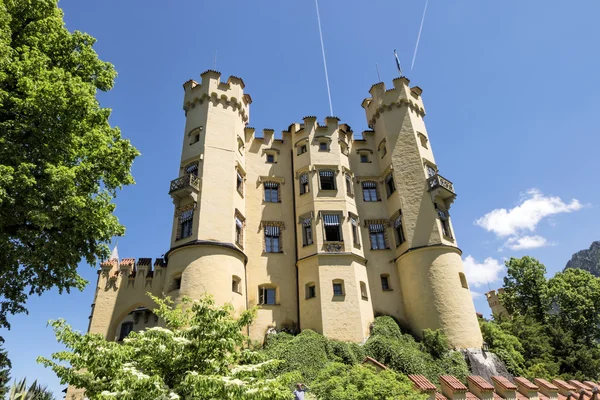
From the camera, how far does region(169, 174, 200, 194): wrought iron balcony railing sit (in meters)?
26.5

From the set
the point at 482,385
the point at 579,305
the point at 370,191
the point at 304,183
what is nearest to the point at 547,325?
the point at 579,305

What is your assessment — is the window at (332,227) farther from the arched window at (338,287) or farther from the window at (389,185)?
the window at (389,185)

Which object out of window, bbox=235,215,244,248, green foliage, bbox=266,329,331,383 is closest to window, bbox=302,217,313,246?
window, bbox=235,215,244,248

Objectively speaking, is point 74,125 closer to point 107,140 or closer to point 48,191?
point 107,140

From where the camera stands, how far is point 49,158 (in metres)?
14.7

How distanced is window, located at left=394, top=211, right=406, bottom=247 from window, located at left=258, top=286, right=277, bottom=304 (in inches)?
393

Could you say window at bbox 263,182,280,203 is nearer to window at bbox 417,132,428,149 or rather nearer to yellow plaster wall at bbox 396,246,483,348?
yellow plaster wall at bbox 396,246,483,348

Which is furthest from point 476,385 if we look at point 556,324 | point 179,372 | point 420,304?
point 556,324

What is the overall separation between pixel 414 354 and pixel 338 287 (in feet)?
20.5

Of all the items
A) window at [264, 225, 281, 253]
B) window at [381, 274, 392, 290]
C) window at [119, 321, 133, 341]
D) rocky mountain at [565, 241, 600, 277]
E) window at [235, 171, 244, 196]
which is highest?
rocky mountain at [565, 241, 600, 277]

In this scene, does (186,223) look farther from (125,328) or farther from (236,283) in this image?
(125,328)

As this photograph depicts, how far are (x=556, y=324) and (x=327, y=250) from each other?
946 inches

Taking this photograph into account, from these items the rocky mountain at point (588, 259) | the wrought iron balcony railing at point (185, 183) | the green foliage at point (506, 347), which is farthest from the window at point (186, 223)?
the rocky mountain at point (588, 259)

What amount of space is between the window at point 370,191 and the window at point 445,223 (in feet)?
17.8
